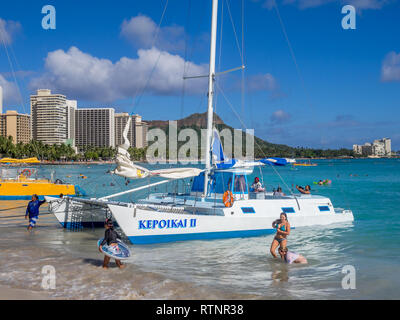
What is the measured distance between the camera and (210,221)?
1553cm

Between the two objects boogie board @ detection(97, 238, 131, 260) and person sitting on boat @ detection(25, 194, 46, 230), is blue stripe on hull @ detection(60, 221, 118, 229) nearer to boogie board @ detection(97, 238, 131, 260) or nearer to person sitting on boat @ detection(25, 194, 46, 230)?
person sitting on boat @ detection(25, 194, 46, 230)

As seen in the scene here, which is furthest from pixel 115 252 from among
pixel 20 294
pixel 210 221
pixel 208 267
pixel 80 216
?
pixel 80 216

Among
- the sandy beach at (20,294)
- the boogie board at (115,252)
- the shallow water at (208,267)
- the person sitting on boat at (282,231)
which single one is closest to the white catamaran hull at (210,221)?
the shallow water at (208,267)

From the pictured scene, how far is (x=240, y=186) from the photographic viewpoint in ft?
58.2

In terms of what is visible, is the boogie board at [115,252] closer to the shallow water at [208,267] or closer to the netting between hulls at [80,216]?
the shallow water at [208,267]

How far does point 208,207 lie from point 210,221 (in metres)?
0.89

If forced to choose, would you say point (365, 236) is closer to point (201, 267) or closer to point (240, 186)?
point (240, 186)

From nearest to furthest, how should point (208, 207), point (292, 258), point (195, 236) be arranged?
1. point (292, 258)
2. point (195, 236)
3. point (208, 207)

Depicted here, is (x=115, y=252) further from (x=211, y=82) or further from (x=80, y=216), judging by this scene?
(x=211, y=82)

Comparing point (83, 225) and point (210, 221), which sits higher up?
point (210, 221)

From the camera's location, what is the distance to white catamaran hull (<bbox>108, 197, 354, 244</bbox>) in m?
14.5

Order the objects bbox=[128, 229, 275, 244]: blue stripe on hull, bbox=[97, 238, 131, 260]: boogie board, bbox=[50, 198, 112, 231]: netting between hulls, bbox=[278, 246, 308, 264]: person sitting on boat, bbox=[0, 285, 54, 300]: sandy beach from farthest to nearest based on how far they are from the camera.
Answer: bbox=[50, 198, 112, 231]: netting between hulls < bbox=[128, 229, 275, 244]: blue stripe on hull < bbox=[278, 246, 308, 264]: person sitting on boat < bbox=[97, 238, 131, 260]: boogie board < bbox=[0, 285, 54, 300]: sandy beach

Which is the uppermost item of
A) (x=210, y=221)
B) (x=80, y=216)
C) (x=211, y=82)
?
(x=211, y=82)

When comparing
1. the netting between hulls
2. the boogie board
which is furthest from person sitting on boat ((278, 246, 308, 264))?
the netting between hulls
